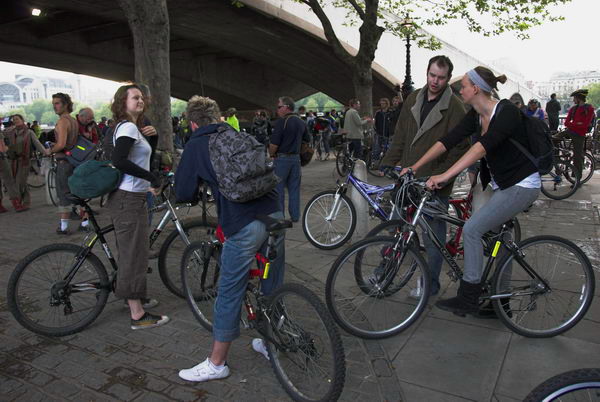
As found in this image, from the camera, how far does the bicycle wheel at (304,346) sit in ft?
8.37

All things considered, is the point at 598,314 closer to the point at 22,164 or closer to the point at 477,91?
the point at 477,91

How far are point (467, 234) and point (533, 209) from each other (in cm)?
523

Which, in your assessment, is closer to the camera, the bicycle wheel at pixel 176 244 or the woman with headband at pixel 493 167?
the woman with headband at pixel 493 167

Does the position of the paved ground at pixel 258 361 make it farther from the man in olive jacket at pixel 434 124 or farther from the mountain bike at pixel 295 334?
the man in olive jacket at pixel 434 124

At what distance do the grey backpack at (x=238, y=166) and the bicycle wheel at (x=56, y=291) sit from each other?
167cm

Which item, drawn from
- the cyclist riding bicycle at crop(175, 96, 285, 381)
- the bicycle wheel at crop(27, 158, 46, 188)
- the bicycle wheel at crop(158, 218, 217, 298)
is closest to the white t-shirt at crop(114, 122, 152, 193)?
the bicycle wheel at crop(158, 218, 217, 298)

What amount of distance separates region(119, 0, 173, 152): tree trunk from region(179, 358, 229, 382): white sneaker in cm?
615

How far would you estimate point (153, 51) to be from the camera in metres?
8.66

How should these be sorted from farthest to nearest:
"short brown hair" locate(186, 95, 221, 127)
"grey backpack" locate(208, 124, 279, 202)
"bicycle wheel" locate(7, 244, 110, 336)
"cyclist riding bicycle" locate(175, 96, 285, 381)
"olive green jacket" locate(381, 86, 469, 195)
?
"olive green jacket" locate(381, 86, 469, 195), "bicycle wheel" locate(7, 244, 110, 336), "short brown hair" locate(186, 95, 221, 127), "cyclist riding bicycle" locate(175, 96, 285, 381), "grey backpack" locate(208, 124, 279, 202)

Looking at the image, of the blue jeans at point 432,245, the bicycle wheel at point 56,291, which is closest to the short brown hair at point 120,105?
the bicycle wheel at point 56,291

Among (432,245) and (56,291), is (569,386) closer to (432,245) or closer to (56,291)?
(432,245)

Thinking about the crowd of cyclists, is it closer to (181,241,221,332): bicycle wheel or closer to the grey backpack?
the grey backpack

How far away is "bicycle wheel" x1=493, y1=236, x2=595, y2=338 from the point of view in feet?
11.5

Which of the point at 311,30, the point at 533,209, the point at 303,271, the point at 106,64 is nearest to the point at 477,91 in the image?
the point at 303,271
